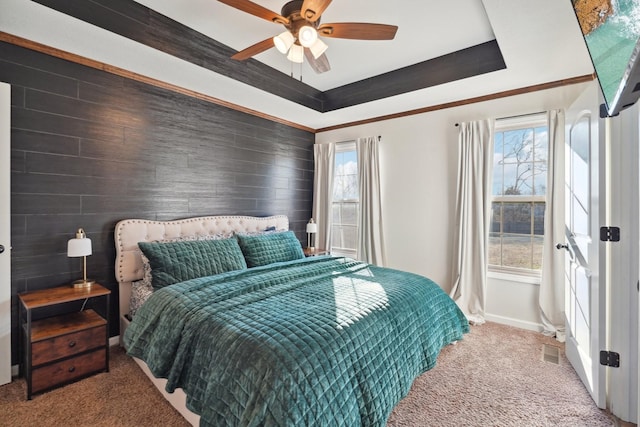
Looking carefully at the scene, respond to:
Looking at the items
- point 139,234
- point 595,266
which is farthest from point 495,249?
point 139,234

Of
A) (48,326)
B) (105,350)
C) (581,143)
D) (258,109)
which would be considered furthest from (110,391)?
(581,143)

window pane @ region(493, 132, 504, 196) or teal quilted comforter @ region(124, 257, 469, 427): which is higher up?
window pane @ region(493, 132, 504, 196)

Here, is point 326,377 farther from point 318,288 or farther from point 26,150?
point 26,150

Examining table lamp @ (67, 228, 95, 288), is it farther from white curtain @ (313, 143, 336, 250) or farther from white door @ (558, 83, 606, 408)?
white door @ (558, 83, 606, 408)

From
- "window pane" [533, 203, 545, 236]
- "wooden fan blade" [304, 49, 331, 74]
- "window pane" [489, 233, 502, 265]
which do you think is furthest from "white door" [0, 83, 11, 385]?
"window pane" [533, 203, 545, 236]

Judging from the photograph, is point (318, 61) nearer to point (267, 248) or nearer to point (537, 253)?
point (267, 248)

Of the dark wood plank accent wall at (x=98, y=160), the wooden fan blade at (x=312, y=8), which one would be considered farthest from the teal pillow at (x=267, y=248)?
the wooden fan blade at (x=312, y=8)

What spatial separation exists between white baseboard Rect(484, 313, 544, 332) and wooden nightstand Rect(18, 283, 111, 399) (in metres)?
3.63

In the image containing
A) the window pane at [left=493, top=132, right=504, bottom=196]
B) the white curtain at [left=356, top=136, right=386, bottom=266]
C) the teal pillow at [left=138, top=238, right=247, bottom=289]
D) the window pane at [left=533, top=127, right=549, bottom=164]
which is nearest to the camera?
the teal pillow at [left=138, top=238, right=247, bottom=289]

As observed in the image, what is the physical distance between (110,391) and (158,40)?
2541mm

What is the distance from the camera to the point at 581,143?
2273 mm

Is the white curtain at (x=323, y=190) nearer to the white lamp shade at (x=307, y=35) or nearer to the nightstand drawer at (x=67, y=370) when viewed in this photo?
the white lamp shade at (x=307, y=35)

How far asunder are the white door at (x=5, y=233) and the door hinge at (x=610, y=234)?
12.9ft

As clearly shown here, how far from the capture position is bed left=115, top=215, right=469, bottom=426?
133 centimetres
